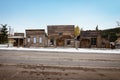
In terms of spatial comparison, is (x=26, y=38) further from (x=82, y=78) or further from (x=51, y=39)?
(x=82, y=78)

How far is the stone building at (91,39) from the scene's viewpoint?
45.4m

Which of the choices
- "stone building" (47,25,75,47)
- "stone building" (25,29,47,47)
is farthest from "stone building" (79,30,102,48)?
"stone building" (25,29,47,47)

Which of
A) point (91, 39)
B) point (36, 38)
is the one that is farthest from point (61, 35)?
point (91, 39)

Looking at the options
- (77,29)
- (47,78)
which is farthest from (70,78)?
(77,29)

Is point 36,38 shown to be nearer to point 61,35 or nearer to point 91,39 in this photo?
point 61,35

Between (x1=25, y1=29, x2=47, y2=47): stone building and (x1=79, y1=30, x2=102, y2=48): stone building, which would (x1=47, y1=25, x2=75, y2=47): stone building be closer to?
(x1=25, y1=29, x2=47, y2=47): stone building

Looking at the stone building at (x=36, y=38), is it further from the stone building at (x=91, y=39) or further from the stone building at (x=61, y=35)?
the stone building at (x=91, y=39)

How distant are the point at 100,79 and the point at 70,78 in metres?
1.42

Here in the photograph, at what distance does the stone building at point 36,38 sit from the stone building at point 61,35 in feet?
6.18

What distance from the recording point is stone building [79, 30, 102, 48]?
1789 inches

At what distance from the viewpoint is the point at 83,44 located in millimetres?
46938

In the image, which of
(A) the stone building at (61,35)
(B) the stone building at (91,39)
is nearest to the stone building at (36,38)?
(A) the stone building at (61,35)

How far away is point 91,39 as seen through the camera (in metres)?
45.8

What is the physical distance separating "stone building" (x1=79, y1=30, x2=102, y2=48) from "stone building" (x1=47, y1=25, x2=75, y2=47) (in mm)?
3579
